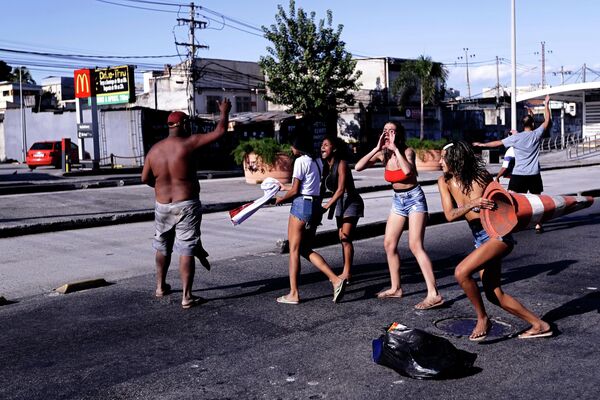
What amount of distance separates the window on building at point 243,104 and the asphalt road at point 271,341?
5221 cm

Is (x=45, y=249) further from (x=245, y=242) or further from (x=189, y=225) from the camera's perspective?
(x=189, y=225)

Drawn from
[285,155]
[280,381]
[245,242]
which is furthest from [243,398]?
[285,155]

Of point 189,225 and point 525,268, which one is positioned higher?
point 189,225

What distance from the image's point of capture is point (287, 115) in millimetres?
46938

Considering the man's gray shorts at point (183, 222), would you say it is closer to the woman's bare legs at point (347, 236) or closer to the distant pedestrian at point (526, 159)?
the woman's bare legs at point (347, 236)

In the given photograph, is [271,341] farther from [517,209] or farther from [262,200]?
[517,209]

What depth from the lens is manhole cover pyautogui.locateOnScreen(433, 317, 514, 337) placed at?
19.5 feet

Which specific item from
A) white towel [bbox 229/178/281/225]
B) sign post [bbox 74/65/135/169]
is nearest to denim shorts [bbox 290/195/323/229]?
white towel [bbox 229/178/281/225]

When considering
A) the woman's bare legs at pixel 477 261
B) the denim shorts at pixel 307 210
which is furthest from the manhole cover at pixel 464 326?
the denim shorts at pixel 307 210

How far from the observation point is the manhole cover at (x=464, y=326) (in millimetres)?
5941

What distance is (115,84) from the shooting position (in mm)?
37312

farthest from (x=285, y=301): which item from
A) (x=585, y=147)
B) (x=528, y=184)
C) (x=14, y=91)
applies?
(x=14, y=91)

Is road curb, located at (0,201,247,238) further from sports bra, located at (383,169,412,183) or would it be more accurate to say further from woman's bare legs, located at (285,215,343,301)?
sports bra, located at (383,169,412,183)

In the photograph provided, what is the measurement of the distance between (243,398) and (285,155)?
745 inches
